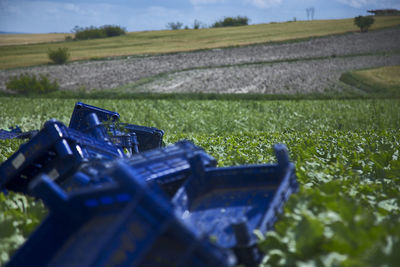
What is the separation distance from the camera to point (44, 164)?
4297 mm

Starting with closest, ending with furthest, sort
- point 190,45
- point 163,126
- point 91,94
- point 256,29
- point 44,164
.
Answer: point 44,164, point 163,126, point 91,94, point 190,45, point 256,29

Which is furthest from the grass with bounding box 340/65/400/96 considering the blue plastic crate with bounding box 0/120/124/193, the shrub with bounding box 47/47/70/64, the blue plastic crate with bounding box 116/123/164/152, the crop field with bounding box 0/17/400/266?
the shrub with bounding box 47/47/70/64

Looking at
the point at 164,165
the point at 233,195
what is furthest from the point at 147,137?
the point at 233,195

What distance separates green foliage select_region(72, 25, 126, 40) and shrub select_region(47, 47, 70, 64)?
17937 millimetres

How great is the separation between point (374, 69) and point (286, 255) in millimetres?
40711

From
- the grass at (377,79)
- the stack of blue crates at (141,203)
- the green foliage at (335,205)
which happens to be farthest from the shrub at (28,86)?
the stack of blue crates at (141,203)

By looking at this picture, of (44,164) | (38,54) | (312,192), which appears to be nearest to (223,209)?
(312,192)

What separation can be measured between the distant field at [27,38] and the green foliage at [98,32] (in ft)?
9.22

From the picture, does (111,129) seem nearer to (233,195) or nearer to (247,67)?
(233,195)

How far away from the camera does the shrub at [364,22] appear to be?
58062 mm

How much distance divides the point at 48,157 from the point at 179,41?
6416 cm

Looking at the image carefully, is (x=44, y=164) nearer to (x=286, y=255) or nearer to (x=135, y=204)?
(x=135, y=204)

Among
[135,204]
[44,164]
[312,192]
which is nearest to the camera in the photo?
[135,204]

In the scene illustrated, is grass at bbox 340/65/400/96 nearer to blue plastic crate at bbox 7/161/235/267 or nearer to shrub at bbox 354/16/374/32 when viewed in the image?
shrub at bbox 354/16/374/32
